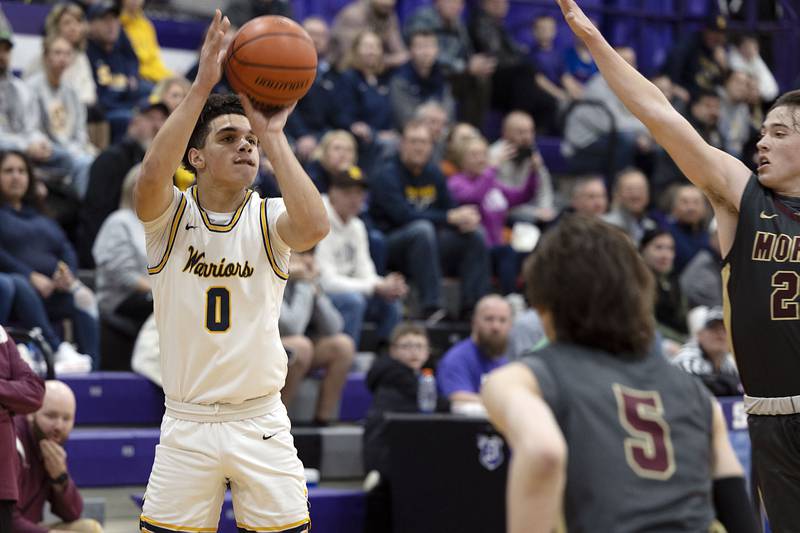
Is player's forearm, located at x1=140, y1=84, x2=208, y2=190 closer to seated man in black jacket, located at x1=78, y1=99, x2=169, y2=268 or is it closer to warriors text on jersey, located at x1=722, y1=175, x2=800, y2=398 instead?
warriors text on jersey, located at x1=722, y1=175, x2=800, y2=398

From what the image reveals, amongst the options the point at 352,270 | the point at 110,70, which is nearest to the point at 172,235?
the point at 352,270

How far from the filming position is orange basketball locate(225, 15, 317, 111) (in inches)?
161

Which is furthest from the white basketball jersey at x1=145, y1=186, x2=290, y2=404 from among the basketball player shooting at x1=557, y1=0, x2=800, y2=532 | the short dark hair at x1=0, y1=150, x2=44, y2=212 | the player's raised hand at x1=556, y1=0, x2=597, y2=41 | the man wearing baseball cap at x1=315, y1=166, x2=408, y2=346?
the man wearing baseball cap at x1=315, y1=166, x2=408, y2=346

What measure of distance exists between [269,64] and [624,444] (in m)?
1.98

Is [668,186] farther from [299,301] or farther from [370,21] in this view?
[299,301]

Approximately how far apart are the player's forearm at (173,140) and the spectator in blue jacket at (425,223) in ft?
19.2

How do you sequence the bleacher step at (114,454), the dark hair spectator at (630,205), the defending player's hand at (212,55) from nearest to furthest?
the defending player's hand at (212,55) < the bleacher step at (114,454) < the dark hair spectator at (630,205)

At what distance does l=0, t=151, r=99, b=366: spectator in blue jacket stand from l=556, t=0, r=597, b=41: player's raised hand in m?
4.64

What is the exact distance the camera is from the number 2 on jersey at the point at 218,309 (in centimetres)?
424

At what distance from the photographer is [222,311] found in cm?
426

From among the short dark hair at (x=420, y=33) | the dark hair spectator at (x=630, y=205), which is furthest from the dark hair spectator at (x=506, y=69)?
the dark hair spectator at (x=630, y=205)

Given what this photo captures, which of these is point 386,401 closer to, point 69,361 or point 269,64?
point 69,361

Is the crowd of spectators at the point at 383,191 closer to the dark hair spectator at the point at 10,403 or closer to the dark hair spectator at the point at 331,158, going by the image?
the dark hair spectator at the point at 331,158

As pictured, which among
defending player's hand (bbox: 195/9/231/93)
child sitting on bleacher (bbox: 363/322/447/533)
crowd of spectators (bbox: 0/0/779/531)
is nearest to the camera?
defending player's hand (bbox: 195/9/231/93)
